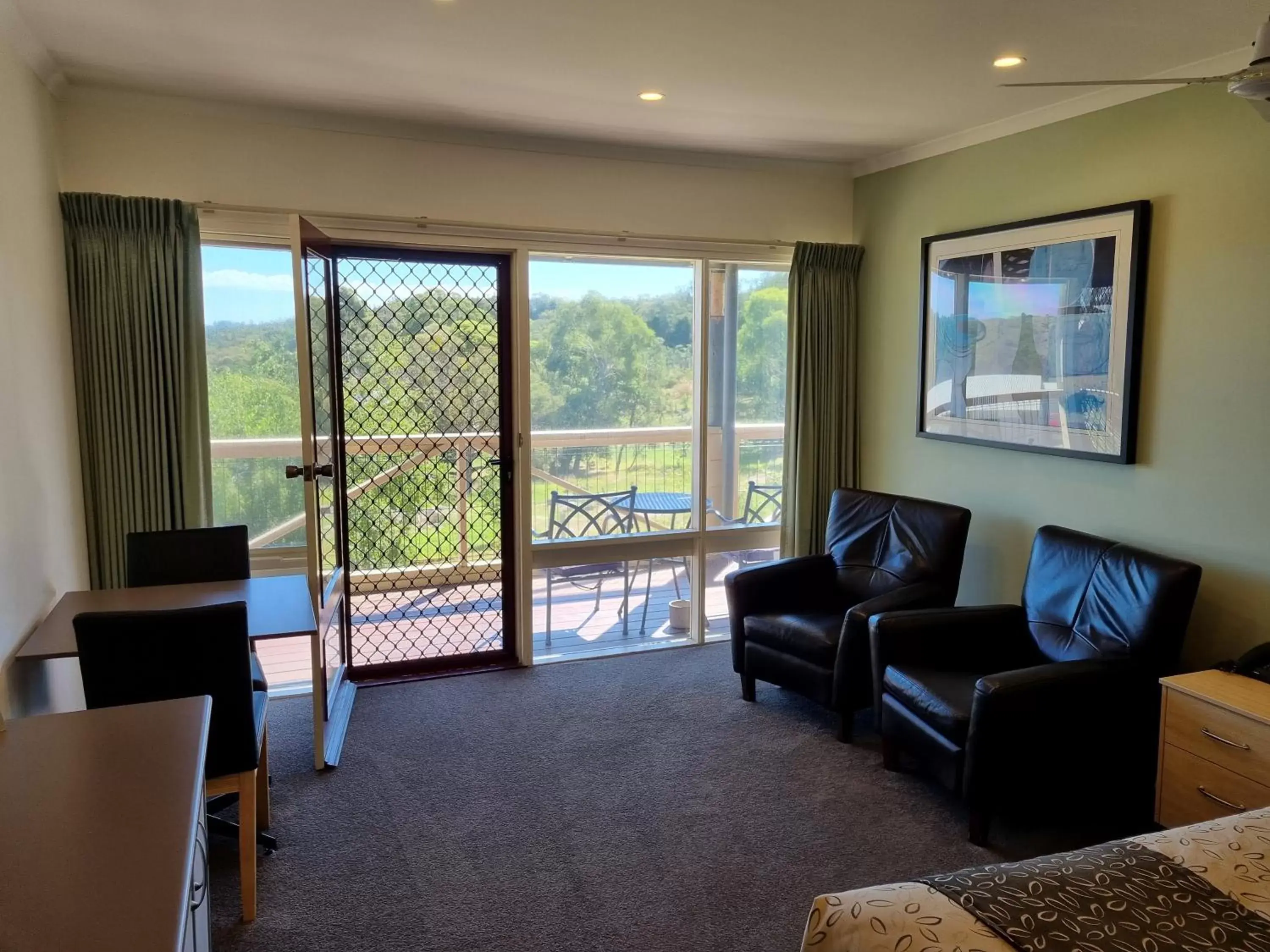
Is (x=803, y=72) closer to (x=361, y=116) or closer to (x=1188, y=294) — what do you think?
(x=1188, y=294)

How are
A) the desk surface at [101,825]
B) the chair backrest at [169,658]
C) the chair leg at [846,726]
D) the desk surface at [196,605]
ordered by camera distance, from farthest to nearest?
the chair leg at [846,726]
the desk surface at [196,605]
the chair backrest at [169,658]
the desk surface at [101,825]

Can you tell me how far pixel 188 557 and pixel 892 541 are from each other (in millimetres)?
2996

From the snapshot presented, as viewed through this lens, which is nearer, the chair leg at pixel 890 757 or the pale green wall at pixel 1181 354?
the pale green wall at pixel 1181 354

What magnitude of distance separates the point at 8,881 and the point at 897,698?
104 inches

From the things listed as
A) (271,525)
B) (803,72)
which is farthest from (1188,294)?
(271,525)

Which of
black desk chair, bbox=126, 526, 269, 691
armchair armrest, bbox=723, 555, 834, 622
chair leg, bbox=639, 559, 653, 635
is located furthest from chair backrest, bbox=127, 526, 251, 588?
chair leg, bbox=639, 559, 653, 635

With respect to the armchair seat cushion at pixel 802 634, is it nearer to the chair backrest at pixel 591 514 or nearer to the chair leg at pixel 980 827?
the chair leg at pixel 980 827

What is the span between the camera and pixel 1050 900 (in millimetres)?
1496

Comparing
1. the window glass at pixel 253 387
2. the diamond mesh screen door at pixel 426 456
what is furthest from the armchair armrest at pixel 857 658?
the window glass at pixel 253 387

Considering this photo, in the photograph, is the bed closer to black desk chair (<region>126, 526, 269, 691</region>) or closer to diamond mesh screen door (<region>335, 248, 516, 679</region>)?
black desk chair (<region>126, 526, 269, 691</region>)

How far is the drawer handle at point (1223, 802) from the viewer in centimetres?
238

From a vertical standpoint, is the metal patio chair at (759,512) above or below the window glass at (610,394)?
below

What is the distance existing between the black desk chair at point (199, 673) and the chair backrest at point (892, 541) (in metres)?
2.70

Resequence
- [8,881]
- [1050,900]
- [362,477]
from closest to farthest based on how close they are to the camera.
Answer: [8,881] < [1050,900] < [362,477]
